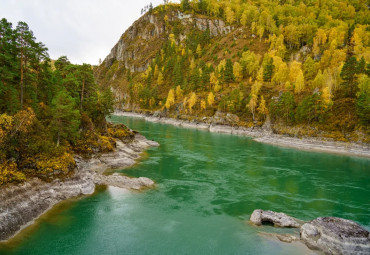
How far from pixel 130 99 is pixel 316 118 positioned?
143 m

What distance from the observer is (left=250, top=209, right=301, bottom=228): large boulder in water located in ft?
74.5

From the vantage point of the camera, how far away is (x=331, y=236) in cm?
1906

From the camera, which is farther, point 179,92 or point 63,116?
point 179,92

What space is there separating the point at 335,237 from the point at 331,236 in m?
0.29

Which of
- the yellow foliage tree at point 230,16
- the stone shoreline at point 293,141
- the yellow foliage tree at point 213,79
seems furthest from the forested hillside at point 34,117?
the yellow foliage tree at point 230,16

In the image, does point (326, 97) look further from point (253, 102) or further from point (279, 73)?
point (279, 73)

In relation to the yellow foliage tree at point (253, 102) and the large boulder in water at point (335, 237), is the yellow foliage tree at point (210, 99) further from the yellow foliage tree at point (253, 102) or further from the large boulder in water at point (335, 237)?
the large boulder in water at point (335, 237)

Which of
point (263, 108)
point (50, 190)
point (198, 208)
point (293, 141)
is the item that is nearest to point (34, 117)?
point (50, 190)

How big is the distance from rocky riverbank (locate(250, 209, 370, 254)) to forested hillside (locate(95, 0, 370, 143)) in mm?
53656

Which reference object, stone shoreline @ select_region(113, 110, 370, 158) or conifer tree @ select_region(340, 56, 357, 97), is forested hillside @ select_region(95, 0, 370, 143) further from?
stone shoreline @ select_region(113, 110, 370, 158)

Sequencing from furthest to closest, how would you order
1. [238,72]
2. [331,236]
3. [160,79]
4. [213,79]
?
[160,79] < [213,79] < [238,72] < [331,236]

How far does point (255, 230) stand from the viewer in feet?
72.7

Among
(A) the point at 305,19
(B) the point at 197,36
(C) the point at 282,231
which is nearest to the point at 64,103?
(C) the point at 282,231

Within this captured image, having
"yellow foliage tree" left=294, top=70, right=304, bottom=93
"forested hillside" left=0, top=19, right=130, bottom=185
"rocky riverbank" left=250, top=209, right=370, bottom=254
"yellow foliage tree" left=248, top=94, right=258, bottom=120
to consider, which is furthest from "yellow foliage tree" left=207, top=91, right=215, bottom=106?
"rocky riverbank" left=250, top=209, right=370, bottom=254
